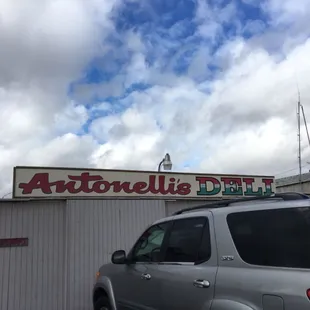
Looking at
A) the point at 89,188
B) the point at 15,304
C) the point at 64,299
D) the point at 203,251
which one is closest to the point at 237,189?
the point at 89,188

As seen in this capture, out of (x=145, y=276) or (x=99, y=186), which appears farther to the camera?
(x=99, y=186)

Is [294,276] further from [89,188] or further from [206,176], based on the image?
[206,176]

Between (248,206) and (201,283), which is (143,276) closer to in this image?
(201,283)

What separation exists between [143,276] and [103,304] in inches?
58.2

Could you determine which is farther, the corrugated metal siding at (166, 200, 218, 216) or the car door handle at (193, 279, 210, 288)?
the corrugated metal siding at (166, 200, 218, 216)

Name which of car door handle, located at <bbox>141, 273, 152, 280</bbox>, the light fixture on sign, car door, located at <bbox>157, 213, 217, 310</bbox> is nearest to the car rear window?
car door, located at <bbox>157, 213, 217, 310</bbox>

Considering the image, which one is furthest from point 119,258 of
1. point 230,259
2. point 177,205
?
point 177,205

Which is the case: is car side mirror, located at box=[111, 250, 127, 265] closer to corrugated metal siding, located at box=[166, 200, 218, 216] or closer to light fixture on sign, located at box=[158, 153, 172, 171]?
corrugated metal siding, located at box=[166, 200, 218, 216]

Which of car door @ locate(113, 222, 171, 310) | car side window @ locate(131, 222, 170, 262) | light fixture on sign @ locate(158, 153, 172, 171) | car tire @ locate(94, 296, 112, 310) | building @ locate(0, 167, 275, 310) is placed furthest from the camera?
light fixture on sign @ locate(158, 153, 172, 171)

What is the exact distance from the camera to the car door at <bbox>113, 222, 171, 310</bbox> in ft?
15.5

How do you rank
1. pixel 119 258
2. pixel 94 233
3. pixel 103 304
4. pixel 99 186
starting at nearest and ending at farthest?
pixel 119 258 < pixel 103 304 < pixel 94 233 < pixel 99 186

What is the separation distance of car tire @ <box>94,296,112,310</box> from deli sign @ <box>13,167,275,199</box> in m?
4.62

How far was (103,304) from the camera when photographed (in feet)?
19.9

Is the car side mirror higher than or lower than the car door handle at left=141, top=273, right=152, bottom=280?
higher
